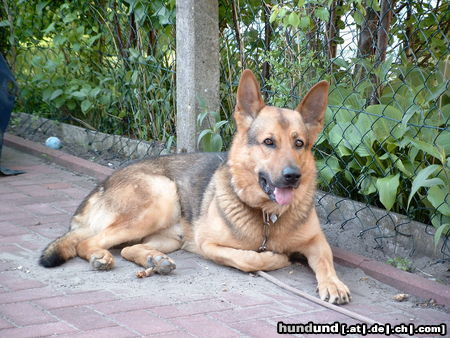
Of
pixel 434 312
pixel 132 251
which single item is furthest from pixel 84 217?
pixel 434 312

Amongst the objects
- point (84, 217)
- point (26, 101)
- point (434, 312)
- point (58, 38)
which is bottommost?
point (434, 312)

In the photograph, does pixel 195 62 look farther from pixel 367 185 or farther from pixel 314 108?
pixel 367 185

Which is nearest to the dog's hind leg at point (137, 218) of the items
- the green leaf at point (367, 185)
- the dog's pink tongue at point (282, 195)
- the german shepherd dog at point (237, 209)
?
the german shepherd dog at point (237, 209)

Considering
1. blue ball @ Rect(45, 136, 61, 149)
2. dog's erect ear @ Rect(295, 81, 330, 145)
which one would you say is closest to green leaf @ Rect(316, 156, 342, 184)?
dog's erect ear @ Rect(295, 81, 330, 145)

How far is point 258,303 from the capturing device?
4043 millimetres

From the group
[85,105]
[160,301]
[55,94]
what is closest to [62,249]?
[160,301]

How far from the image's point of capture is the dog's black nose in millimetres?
4246

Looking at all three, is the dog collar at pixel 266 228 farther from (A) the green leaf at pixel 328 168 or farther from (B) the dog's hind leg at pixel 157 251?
(A) the green leaf at pixel 328 168

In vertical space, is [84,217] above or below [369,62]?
below

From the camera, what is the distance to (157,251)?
15.4 ft

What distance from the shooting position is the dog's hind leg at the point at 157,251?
4.46 meters

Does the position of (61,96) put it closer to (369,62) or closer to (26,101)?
(26,101)

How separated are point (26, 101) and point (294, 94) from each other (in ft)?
13.9

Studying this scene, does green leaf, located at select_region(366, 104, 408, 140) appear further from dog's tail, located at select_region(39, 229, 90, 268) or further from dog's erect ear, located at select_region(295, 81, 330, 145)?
dog's tail, located at select_region(39, 229, 90, 268)
